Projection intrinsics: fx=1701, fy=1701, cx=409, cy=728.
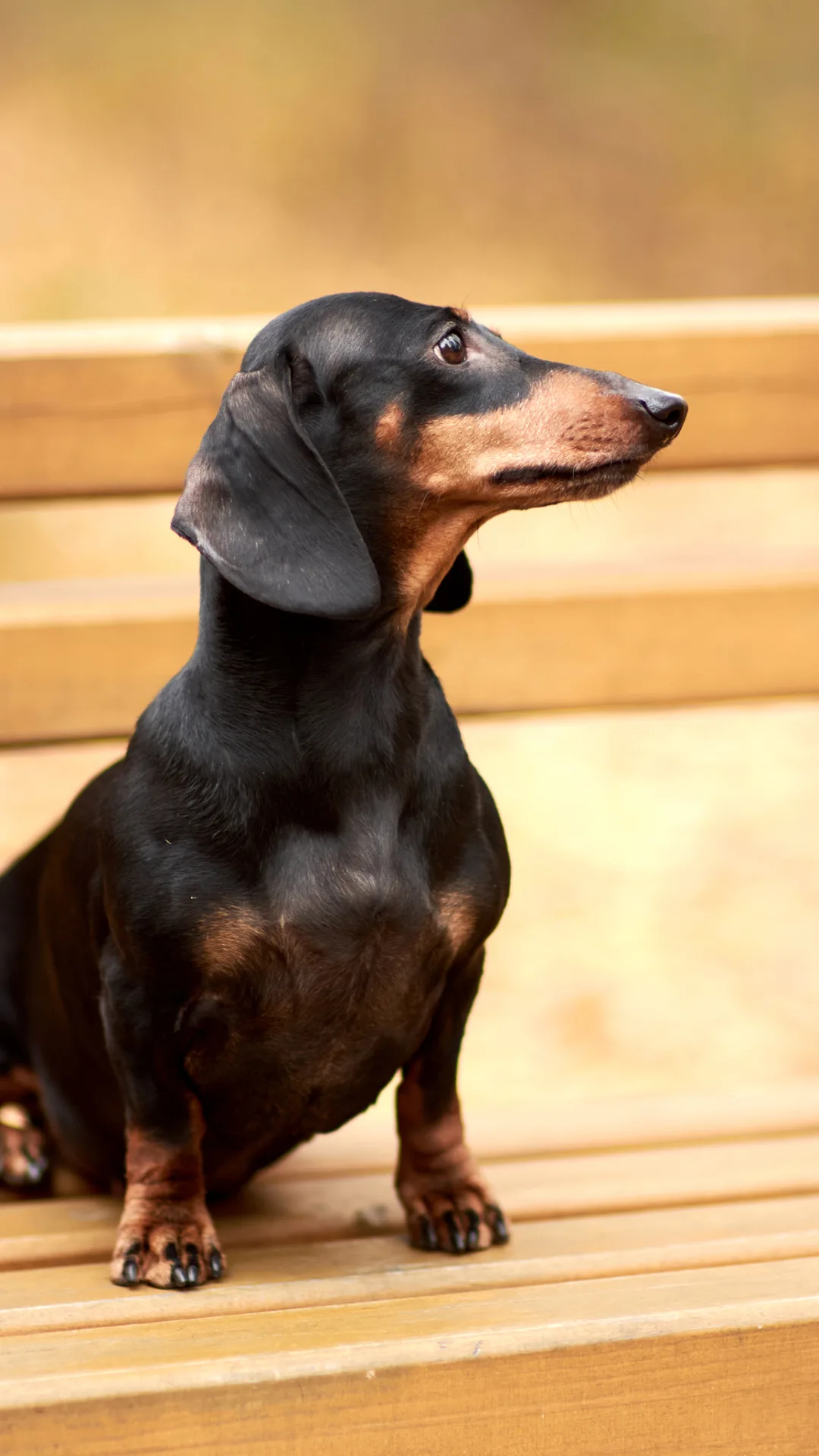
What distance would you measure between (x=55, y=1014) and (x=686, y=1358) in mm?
1095

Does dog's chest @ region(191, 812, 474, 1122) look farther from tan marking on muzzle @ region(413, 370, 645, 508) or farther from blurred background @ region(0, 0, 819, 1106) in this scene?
blurred background @ region(0, 0, 819, 1106)

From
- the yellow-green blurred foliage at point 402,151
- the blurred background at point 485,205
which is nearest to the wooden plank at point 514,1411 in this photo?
the blurred background at point 485,205

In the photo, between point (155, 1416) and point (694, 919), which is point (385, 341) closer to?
point (155, 1416)

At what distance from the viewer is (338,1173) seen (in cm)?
272

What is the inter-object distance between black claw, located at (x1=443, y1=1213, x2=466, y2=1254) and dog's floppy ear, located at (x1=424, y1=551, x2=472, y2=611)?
0.85m

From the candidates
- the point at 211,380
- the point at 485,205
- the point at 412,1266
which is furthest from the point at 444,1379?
the point at 485,205

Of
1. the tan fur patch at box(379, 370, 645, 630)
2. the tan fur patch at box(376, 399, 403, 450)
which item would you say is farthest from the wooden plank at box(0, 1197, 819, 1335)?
the tan fur patch at box(376, 399, 403, 450)

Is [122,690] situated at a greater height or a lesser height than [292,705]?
lesser

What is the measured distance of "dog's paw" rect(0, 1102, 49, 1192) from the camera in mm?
2617

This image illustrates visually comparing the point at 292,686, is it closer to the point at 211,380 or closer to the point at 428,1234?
the point at 428,1234

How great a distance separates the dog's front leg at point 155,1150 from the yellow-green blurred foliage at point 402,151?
278 inches

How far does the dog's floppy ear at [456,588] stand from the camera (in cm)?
244

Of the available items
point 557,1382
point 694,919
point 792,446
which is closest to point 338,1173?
point 557,1382

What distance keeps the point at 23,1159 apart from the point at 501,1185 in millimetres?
742
